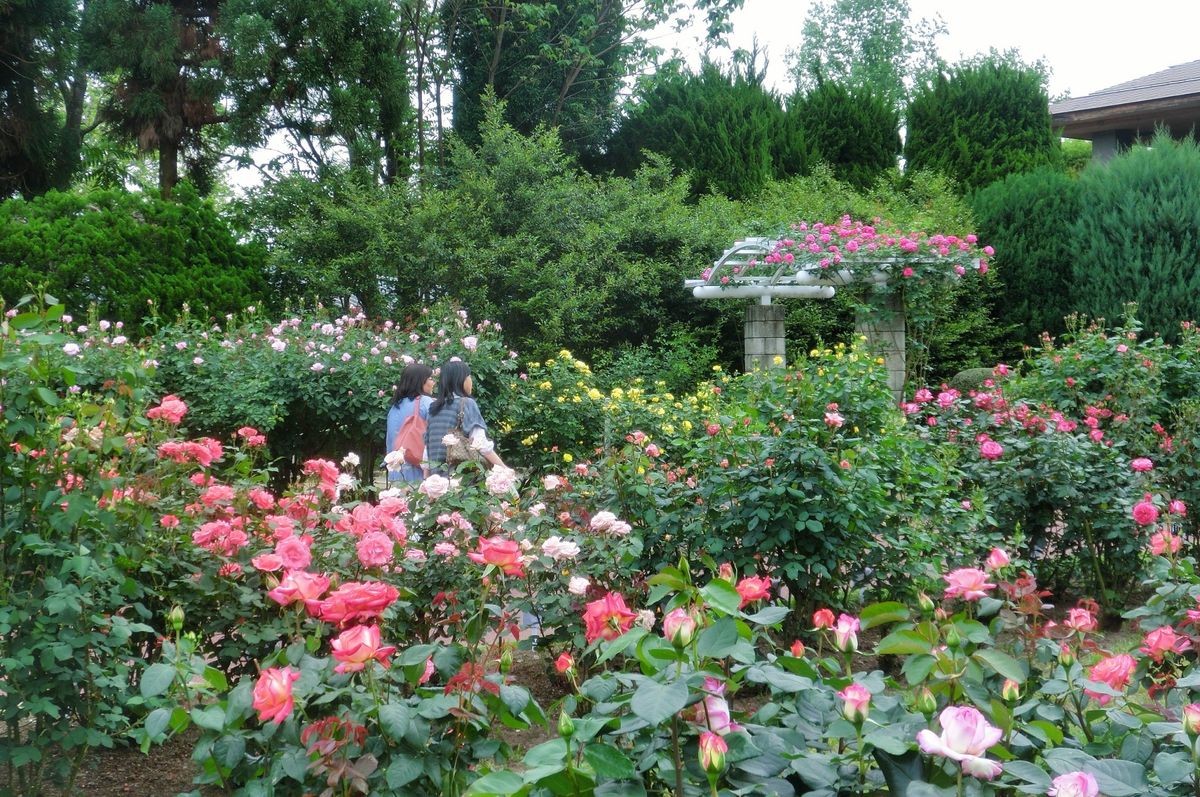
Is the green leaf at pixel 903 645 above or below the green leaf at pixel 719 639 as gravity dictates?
below

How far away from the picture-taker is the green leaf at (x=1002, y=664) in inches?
61.6

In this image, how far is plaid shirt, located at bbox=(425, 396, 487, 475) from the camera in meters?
5.62

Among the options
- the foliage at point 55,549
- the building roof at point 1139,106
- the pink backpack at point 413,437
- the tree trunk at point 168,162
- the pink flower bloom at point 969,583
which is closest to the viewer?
the pink flower bloom at point 969,583

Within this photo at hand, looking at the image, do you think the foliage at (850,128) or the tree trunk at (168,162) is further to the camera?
the foliage at (850,128)

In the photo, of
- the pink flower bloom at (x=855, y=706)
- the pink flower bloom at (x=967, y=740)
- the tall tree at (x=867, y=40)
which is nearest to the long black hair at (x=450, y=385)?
the pink flower bloom at (x=855, y=706)

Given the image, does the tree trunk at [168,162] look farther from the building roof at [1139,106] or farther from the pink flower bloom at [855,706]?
the pink flower bloom at [855,706]

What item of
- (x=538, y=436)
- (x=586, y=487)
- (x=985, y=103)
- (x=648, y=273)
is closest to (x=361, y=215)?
(x=648, y=273)

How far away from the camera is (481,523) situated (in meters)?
3.18

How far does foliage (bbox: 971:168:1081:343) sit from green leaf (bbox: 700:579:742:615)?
40.1 feet

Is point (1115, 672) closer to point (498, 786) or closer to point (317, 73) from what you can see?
point (498, 786)

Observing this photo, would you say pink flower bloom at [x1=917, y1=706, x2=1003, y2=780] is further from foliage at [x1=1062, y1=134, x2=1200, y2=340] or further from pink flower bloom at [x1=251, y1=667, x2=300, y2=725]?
foliage at [x1=1062, y1=134, x2=1200, y2=340]

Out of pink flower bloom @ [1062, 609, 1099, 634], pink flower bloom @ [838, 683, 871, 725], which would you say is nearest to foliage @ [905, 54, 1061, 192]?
pink flower bloom @ [1062, 609, 1099, 634]

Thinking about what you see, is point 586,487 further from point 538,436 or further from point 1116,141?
point 1116,141

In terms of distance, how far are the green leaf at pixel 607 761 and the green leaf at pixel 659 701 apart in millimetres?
75
